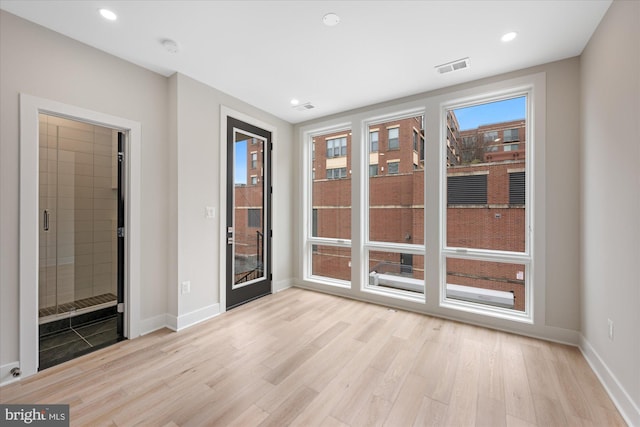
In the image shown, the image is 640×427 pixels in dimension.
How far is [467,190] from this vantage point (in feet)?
10.6

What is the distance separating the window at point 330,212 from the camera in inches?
169

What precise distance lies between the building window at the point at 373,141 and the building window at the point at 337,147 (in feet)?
1.50

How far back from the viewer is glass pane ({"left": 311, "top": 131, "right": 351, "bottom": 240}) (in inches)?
168

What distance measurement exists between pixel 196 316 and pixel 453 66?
4039 mm

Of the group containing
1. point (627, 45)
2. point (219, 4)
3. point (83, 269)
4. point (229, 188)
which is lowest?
point (83, 269)

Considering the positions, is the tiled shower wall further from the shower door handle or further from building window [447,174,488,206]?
building window [447,174,488,206]

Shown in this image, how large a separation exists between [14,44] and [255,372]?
328 cm

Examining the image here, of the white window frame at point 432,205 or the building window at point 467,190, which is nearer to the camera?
the white window frame at point 432,205

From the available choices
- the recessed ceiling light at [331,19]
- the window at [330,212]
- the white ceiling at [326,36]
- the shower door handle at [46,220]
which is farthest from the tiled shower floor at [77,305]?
the recessed ceiling light at [331,19]

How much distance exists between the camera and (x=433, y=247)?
11.0 feet

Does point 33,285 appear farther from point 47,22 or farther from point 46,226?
point 47,22

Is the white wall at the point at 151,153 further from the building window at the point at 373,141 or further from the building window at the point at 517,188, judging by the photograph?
the building window at the point at 517,188

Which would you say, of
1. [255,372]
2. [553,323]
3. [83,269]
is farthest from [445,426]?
[83,269]

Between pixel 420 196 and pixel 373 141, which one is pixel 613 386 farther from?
pixel 373 141
